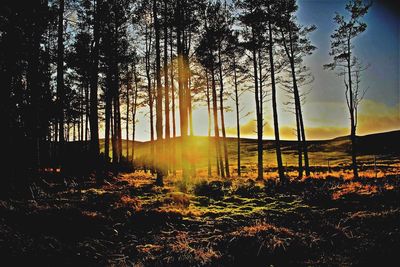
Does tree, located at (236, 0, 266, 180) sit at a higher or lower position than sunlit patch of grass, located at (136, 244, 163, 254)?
higher

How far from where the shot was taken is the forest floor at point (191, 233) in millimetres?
5273

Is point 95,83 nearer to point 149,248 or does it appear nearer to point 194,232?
point 194,232

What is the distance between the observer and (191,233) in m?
7.48

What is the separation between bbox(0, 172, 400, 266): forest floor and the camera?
527 centimetres

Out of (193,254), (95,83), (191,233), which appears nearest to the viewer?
(193,254)

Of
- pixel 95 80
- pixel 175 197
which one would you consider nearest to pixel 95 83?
pixel 95 80

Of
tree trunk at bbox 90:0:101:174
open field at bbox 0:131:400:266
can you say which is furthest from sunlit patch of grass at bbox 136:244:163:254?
tree trunk at bbox 90:0:101:174

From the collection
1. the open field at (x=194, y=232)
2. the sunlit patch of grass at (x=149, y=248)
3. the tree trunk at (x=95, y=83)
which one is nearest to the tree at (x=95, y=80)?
the tree trunk at (x=95, y=83)

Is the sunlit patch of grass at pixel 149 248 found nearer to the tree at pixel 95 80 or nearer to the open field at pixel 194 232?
the open field at pixel 194 232

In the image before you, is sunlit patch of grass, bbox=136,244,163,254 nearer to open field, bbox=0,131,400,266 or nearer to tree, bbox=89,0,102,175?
open field, bbox=0,131,400,266

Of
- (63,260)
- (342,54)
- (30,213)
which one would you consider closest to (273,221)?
(63,260)

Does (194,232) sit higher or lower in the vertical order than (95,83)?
lower

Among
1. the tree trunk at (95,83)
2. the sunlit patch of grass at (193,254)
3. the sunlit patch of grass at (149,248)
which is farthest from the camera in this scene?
the tree trunk at (95,83)

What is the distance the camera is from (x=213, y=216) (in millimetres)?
9461
